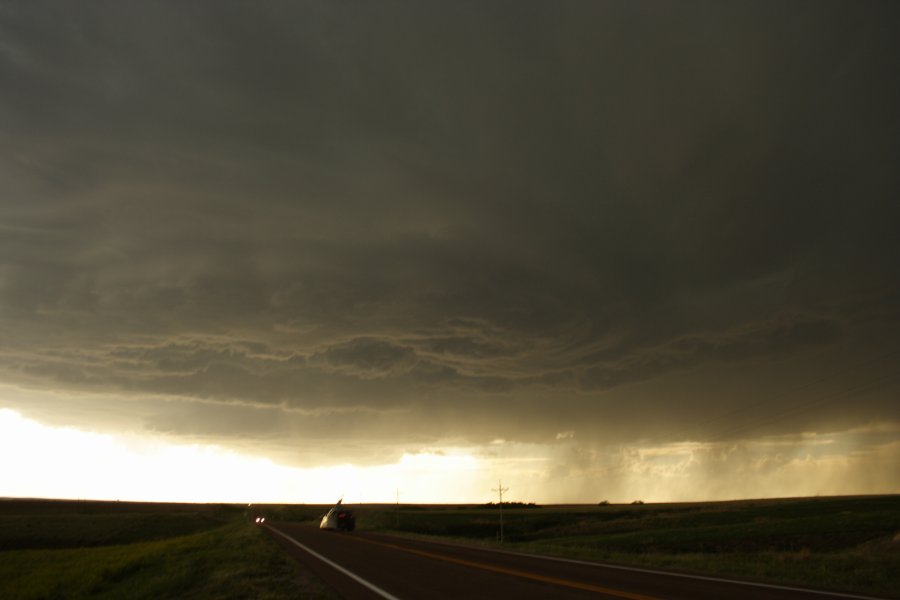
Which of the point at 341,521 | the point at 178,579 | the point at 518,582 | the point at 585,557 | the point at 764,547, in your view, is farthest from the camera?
the point at 341,521

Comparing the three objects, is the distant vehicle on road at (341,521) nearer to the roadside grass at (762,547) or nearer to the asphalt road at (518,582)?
the roadside grass at (762,547)

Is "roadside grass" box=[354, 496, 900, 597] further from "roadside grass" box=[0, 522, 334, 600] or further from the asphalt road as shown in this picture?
"roadside grass" box=[0, 522, 334, 600]

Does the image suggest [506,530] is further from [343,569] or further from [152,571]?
[343,569]

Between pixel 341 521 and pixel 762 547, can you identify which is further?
pixel 341 521

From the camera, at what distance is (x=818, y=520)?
60.7m

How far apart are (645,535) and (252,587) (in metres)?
52.4

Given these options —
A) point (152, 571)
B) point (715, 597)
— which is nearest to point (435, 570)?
point (715, 597)

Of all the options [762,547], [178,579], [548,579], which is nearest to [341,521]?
[762,547]

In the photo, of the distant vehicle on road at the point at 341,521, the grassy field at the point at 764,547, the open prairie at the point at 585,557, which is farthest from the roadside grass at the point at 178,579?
the distant vehicle on road at the point at 341,521

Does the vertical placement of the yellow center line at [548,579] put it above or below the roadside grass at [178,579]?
above

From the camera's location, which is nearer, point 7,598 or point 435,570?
point 435,570

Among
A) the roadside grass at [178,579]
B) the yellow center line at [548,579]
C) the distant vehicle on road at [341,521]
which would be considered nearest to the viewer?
the yellow center line at [548,579]

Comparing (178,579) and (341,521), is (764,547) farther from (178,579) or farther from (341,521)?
(178,579)

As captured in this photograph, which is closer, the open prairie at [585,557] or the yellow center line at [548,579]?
the yellow center line at [548,579]
